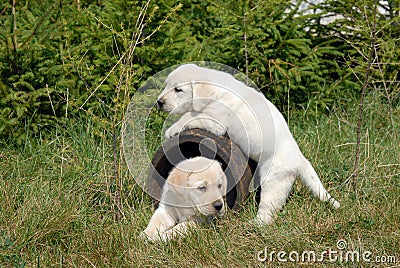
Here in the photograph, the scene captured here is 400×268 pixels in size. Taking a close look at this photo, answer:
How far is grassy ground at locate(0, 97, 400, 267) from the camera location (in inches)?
158

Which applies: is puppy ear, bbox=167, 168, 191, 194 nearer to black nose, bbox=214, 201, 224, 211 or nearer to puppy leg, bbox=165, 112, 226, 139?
black nose, bbox=214, 201, 224, 211

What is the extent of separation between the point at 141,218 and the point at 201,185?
0.57 meters

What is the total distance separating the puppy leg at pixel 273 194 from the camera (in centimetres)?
456

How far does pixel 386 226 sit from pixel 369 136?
1.81 meters

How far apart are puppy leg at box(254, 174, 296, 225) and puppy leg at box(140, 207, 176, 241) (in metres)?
0.65

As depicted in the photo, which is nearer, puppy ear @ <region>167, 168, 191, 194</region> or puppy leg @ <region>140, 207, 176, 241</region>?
puppy leg @ <region>140, 207, 176, 241</region>

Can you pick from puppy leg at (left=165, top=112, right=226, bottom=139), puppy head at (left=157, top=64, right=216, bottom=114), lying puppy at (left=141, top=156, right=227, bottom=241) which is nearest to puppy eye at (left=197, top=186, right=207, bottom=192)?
lying puppy at (left=141, top=156, right=227, bottom=241)

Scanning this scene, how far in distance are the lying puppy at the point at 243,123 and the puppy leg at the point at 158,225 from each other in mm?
633

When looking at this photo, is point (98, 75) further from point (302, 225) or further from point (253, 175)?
point (302, 225)

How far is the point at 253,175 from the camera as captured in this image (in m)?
4.86

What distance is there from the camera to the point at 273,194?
461 centimetres

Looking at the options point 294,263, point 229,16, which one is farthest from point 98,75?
point 294,263

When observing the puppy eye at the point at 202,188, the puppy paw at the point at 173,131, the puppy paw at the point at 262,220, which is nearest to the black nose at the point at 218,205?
the puppy eye at the point at 202,188

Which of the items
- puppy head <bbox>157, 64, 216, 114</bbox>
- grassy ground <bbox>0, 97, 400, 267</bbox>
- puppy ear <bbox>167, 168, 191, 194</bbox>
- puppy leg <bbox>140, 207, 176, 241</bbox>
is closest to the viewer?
grassy ground <bbox>0, 97, 400, 267</bbox>
